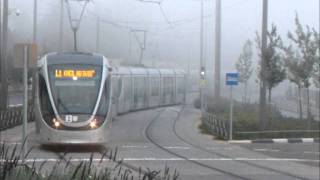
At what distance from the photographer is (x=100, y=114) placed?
24578 mm

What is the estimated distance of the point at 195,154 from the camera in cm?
2548

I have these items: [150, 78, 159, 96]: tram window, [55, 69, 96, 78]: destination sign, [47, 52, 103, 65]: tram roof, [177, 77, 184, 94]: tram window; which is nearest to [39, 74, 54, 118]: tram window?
[55, 69, 96, 78]: destination sign

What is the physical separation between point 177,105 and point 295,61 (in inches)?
1240

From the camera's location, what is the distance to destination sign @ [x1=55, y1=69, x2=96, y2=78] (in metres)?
24.8

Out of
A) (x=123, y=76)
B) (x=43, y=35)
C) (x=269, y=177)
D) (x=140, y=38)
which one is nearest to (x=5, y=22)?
(x=123, y=76)

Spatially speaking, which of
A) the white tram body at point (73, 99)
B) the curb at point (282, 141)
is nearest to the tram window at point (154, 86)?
the curb at point (282, 141)

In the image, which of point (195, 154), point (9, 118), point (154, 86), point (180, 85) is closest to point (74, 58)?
point (195, 154)

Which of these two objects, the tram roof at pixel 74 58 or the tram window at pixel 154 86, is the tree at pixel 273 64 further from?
the tram window at pixel 154 86

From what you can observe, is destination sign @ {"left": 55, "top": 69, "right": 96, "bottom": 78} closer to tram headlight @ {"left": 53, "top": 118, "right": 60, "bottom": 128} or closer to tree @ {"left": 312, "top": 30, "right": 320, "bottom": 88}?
tram headlight @ {"left": 53, "top": 118, "right": 60, "bottom": 128}

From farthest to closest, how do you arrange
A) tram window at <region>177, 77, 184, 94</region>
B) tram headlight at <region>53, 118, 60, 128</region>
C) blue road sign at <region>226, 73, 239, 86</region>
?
tram window at <region>177, 77, 184, 94</region>
blue road sign at <region>226, 73, 239, 86</region>
tram headlight at <region>53, 118, 60, 128</region>

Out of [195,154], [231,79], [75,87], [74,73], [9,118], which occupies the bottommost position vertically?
[195,154]

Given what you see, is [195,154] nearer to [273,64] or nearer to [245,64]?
[273,64]

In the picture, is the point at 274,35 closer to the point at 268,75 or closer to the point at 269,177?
the point at 268,75

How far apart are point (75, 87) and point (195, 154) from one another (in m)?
4.55
